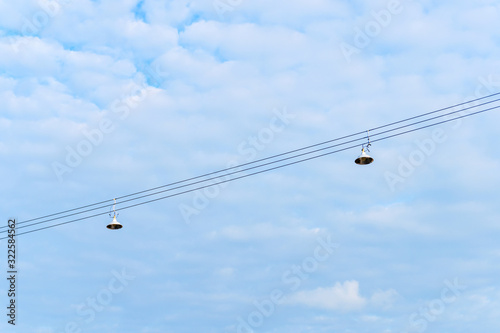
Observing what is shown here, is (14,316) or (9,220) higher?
(9,220)

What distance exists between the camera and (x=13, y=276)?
3975 cm

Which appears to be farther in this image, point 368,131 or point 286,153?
point 286,153

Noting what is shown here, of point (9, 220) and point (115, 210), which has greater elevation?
point (9, 220)

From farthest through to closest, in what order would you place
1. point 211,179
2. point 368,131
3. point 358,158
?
point 211,179 < point 368,131 < point 358,158

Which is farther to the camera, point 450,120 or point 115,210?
point 115,210

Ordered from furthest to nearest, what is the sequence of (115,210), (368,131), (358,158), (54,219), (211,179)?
1. (54,219)
2. (211,179)
3. (115,210)
4. (368,131)
5. (358,158)

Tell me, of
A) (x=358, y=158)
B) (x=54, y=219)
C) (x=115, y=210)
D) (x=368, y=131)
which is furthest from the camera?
(x=54, y=219)

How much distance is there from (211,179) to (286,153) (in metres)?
4.22

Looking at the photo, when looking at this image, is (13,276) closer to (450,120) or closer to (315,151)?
(315,151)

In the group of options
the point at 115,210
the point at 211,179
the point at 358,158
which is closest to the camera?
the point at 358,158

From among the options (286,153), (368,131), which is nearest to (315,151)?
(286,153)

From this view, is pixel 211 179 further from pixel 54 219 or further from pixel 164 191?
pixel 54 219

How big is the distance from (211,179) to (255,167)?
262 centimetres

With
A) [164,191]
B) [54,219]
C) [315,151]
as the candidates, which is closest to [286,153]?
[315,151]
